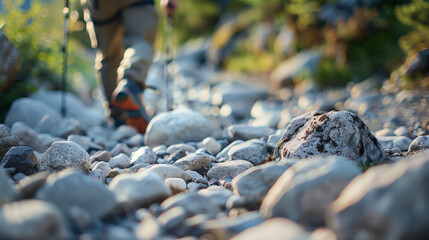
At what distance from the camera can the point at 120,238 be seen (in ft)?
3.93

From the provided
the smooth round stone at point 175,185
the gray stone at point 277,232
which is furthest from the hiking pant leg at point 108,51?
the gray stone at point 277,232

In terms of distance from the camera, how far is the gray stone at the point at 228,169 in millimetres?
2246

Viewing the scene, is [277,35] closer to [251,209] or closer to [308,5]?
[308,5]

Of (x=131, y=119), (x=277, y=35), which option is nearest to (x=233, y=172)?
(x=131, y=119)

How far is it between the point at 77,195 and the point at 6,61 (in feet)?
9.91

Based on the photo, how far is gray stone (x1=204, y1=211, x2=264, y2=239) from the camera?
1.32 meters

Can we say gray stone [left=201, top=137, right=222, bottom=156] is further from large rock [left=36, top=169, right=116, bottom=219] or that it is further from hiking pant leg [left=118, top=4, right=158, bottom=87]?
large rock [left=36, top=169, right=116, bottom=219]

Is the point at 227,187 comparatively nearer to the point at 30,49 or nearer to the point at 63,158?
the point at 63,158

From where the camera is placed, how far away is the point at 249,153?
2.61 meters

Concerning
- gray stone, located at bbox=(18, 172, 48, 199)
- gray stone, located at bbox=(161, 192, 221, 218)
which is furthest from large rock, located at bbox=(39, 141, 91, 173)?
gray stone, located at bbox=(161, 192, 221, 218)

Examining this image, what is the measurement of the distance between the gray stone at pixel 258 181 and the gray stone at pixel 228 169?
49 cm

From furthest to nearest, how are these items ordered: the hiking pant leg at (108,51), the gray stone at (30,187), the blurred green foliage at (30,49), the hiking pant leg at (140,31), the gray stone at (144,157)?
the blurred green foliage at (30,49), the hiking pant leg at (108,51), the hiking pant leg at (140,31), the gray stone at (144,157), the gray stone at (30,187)

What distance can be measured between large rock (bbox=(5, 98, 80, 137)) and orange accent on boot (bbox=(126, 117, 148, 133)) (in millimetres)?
477

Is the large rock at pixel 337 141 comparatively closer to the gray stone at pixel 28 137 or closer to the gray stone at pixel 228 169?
the gray stone at pixel 228 169
